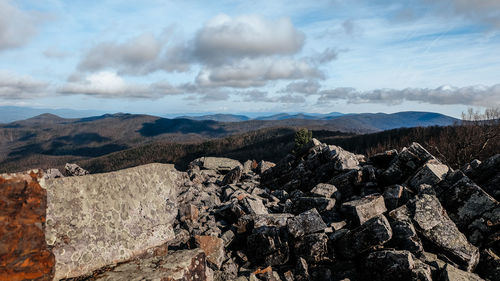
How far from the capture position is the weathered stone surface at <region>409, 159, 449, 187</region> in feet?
42.8

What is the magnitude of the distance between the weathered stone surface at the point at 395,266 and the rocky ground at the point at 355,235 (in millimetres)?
29

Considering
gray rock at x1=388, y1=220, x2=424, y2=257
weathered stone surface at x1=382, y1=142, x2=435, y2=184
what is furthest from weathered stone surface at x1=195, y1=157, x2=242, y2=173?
gray rock at x1=388, y1=220, x2=424, y2=257

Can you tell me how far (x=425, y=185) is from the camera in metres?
12.5

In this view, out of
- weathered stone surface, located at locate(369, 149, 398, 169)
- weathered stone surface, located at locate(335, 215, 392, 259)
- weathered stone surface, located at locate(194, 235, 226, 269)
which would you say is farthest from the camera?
weathered stone surface, located at locate(369, 149, 398, 169)

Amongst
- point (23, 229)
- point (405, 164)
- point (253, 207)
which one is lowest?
point (253, 207)

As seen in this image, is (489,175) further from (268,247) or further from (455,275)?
(268,247)

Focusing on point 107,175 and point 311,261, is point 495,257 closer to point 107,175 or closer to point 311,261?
point 311,261

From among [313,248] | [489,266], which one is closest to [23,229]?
[313,248]

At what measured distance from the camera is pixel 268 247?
10680 millimetres

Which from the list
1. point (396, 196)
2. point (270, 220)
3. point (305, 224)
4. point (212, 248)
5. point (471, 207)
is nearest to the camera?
point (212, 248)

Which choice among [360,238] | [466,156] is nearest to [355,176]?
[360,238]

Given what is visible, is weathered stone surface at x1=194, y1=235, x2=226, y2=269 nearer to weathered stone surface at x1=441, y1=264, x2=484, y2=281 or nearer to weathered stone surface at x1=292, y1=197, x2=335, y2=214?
weathered stone surface at x1=292, y1=197, x2=335, y2=214

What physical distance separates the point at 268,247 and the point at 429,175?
28.3 ft

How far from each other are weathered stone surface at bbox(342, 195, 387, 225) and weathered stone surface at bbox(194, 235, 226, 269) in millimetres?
5601
